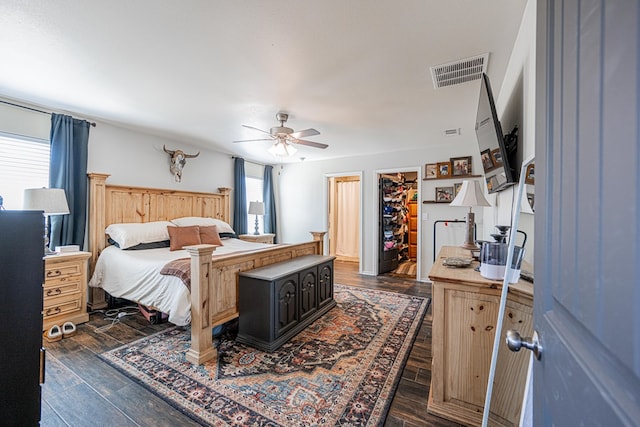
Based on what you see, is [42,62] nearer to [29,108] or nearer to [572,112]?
[29,108]

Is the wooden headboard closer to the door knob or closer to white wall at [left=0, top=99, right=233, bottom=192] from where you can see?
white wall at [left=0, top=99, right=233, bottom=192]

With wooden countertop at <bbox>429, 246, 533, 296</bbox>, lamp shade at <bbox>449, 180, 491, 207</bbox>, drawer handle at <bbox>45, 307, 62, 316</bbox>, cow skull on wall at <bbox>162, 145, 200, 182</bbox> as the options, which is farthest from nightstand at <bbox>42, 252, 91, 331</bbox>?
lamp shade at <bbox>449, 180, 491, 207</bbox>

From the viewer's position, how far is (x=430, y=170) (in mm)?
4621

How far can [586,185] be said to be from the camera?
47cm

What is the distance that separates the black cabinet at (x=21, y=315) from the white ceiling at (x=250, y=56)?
4.58 feet

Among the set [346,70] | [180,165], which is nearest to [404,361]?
[346,70]

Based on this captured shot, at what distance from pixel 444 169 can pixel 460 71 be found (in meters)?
2.52

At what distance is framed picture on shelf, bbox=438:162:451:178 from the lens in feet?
14.6

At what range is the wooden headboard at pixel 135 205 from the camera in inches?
129

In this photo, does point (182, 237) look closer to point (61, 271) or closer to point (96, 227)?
point (96, 227)

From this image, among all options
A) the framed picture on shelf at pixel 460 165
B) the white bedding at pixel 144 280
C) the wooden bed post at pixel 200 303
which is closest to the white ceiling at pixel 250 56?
the framed picture on shelf at pixel 460 165

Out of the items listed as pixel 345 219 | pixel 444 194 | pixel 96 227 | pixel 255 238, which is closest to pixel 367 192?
pixel 444 194

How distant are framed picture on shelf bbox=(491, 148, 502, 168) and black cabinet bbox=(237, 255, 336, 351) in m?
1.88

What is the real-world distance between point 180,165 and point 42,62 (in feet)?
7.36
